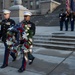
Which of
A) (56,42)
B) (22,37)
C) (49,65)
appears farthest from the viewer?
(56,42)

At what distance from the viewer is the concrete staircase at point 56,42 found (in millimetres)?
9633

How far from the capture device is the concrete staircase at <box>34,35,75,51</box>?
9.63m

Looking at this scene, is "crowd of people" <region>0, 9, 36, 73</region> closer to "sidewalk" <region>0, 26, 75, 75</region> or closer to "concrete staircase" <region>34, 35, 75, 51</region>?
"sidewalk" <region>0, 26, 75, 75</region>

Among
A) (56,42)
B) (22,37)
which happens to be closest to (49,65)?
(22,37)

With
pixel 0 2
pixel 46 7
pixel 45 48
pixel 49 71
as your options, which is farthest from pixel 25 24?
pixel 0 2

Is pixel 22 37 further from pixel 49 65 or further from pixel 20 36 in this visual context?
pixel 49 65

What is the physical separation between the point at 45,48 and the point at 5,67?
353 cm

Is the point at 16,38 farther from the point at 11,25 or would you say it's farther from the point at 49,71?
the point at 49,71

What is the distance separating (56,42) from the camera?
34.0 ft

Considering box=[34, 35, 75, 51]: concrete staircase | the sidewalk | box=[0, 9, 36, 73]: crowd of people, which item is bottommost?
the sidewalk

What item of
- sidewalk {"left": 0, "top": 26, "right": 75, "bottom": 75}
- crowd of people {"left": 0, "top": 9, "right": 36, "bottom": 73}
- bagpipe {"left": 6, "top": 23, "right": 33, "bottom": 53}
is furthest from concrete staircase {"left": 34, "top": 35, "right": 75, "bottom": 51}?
bagpipe {"left": 6, "top": 23, "right": 33, "bottom": 53}

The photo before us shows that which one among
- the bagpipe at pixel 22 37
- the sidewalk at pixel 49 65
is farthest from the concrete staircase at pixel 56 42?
the bagpipe at pixel 22 37

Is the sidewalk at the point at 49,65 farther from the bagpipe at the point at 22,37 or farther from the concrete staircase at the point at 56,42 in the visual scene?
the concrete staircase at the point at 56,42

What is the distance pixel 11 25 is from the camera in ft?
22.3
